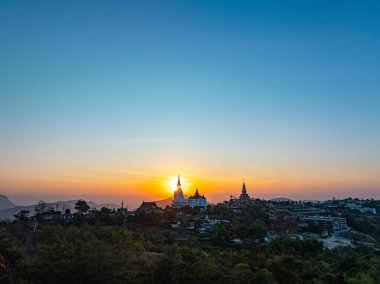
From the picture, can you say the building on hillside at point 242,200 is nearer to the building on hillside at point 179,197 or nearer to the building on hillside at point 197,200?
the building on hillside at point 197,200

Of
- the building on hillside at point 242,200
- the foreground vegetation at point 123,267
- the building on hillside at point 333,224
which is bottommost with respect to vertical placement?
the foreground vegetation at point 123,267

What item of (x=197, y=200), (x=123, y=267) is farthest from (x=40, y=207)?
(x=197, y=200)

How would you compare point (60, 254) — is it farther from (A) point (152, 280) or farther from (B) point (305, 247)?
(B) point (305, 247)

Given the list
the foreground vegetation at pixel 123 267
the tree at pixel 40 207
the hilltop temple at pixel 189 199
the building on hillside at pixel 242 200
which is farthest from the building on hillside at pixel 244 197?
the foreground vegetation at pixel 123 267

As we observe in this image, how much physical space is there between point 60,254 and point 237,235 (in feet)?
108

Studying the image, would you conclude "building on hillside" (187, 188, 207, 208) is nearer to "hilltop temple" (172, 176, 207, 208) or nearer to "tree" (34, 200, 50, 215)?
"hilltop temple" (172, 176, 207, 208)

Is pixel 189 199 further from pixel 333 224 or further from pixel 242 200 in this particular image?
pixel 333 224

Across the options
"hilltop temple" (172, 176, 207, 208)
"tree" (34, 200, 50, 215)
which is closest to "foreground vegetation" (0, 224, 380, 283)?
"tree" (34, 200, 50, 215)

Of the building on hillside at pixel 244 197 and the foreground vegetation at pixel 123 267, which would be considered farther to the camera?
the building on hillside at pixel 244 197

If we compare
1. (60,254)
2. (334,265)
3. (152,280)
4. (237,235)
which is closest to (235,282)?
(152,280)

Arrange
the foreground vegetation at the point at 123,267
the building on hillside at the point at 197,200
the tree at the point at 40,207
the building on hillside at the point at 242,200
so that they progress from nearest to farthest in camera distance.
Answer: the foreground vegetation at the point at 123,267 → the tree at the point at 40,207 → the building on hillside at the point at 242,200 → the building on hillside at the point at 197,200

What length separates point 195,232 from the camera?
47750mm

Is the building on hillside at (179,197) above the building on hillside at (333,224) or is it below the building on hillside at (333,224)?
above

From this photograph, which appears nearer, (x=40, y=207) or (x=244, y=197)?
(x=40, y=207)
